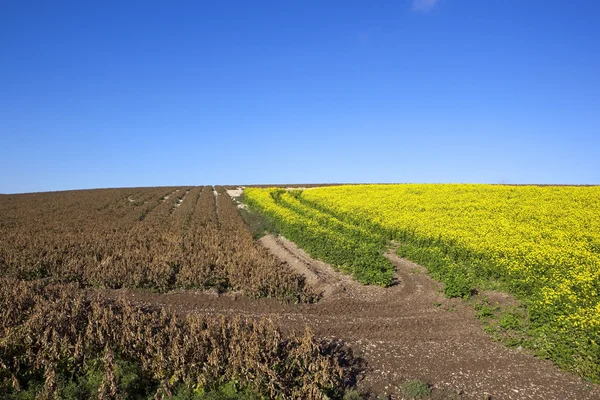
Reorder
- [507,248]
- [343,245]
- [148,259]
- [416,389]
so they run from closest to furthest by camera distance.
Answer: [416,389], [507,248], [148,259], [343,245]

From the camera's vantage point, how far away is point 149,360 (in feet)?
26.3

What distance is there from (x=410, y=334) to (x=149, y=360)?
6.75 meters

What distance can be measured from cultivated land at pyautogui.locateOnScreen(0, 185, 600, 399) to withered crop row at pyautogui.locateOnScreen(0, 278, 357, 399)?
1.3 inches

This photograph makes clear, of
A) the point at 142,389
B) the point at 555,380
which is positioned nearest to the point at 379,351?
the point at 555,380

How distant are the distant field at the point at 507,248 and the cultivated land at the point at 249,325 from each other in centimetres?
23

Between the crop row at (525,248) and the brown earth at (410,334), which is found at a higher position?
the crop row at (525,248)

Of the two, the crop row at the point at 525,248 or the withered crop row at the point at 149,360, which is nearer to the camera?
the withered crop row at the point at 149,360

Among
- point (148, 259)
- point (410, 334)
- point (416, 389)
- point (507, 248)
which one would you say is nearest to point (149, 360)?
point (416, 389)

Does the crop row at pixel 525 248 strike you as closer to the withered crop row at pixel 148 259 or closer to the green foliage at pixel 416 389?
the green foliage at pixel 416 389

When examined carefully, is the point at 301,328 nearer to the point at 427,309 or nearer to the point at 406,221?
the point at 427,309

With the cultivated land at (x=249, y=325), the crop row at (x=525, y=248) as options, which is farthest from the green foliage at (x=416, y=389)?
the crop row at (x=525, y=248)

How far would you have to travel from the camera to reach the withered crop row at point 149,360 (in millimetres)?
7477

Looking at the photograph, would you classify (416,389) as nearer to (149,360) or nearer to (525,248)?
(149,360)

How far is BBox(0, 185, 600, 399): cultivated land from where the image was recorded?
25.8 ft
